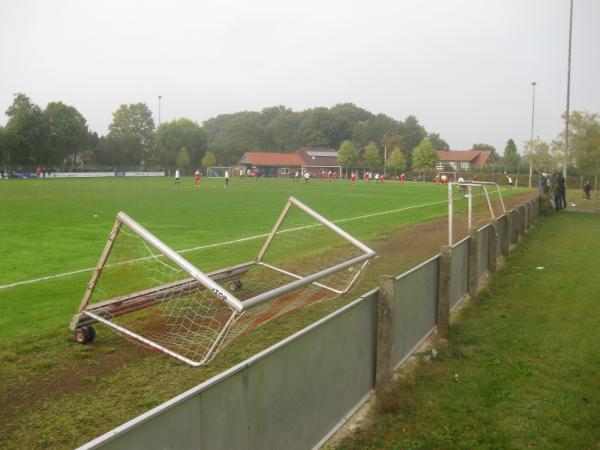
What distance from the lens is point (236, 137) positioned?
13512 centimetres

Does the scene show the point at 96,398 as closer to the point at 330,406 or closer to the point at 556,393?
the point at 330,406

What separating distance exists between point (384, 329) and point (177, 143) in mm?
97814

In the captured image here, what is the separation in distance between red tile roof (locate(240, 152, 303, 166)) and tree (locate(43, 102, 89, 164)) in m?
29.7

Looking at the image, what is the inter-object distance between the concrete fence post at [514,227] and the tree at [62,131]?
73.9 meters

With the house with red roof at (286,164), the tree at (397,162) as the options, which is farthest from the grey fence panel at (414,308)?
the tree at (397,162)

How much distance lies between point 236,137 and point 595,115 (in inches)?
4371

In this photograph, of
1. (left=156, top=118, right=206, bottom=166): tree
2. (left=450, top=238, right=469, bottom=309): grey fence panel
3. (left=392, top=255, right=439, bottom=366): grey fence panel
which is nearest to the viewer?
(left=392, top=255, right=439, bottom=366): grey fence panel

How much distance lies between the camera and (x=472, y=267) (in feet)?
29.2

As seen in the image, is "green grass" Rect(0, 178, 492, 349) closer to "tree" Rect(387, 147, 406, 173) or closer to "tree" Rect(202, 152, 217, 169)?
"tree" Rect(387, 147, 406, 173)

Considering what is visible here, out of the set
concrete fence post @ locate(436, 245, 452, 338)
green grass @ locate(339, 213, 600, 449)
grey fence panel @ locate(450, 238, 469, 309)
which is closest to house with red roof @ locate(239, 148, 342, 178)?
grey fence panel @ locate(450, 238, 469, 309)

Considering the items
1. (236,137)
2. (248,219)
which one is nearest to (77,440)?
(248,219)

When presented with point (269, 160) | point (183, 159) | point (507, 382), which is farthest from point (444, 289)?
point (269, 160)

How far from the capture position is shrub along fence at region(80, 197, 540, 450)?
8.04 ft

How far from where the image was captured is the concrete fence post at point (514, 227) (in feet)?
48.5
